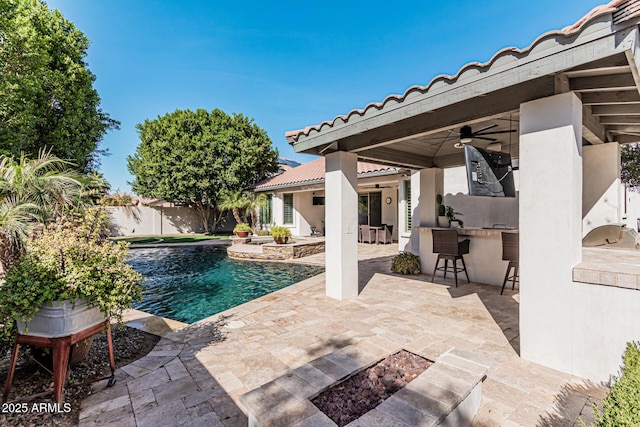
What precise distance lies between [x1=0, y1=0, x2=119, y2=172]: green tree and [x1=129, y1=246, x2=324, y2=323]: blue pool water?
16.1 feet

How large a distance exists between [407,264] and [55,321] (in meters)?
7.04

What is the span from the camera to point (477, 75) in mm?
3193

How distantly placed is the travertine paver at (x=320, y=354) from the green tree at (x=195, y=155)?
15.9 m

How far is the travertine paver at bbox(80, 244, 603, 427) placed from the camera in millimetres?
2406

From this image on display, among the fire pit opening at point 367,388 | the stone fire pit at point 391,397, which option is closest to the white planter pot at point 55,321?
the stone fire pit at point 391,397

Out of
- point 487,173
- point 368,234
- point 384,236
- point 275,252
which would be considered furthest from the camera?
point 368,234

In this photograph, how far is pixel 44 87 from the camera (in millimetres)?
10438

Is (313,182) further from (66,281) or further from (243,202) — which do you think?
A: (66,281)

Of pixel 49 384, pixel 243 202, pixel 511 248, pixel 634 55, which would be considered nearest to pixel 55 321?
pixel 49 384

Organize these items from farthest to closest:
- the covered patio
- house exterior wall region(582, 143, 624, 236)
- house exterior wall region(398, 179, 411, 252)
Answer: house exterior wall region(398, 179, 411, 252) < house exterior wall region(582, 143, 624, 236) < the covered patio

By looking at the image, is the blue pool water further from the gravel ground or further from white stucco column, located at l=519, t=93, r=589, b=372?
white stucco column, located at l=519, t=93, r=589, b=372

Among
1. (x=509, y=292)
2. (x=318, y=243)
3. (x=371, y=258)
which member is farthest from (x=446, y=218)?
(x=318, y=243)

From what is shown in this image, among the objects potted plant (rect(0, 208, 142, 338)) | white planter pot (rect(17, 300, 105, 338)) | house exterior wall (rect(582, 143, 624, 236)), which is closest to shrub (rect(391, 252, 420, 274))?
house exterior wall (rect(582, 143, 624, 236))

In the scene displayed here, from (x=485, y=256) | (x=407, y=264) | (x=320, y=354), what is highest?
(x=485, y=256)
